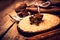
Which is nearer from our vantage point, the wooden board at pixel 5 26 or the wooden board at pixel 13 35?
the wooden board at pixel 13 35

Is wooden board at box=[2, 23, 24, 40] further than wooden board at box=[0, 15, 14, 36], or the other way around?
wooden board at box=[0, 15, 14, 36]

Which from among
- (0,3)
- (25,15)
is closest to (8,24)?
(25,15)

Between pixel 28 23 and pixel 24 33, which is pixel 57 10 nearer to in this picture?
pixel 28 23

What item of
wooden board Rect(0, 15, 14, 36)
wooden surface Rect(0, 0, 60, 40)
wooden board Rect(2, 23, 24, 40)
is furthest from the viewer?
wooden board Rect(0, 15, 14, 36)

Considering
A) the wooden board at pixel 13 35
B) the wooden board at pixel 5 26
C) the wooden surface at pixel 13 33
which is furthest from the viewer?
the wooden board at pixel 5 26

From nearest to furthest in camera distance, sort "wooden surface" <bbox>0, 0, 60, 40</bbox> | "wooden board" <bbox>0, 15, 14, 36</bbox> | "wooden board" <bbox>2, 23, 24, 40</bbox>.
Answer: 1. "wooden surface" <bbox>0, 0, 60, 40</bbox>
2. "wooden board" <bbox>2, 23, 24, 40</bbox>
3. "wooden board" <bbox>0, 15, 14, 36</bbox>

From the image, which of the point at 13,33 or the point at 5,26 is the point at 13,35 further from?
the point at 5,26

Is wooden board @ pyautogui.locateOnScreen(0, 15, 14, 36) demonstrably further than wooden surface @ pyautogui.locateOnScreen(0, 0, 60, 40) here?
Yes

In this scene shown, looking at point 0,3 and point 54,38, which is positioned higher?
point 54,38

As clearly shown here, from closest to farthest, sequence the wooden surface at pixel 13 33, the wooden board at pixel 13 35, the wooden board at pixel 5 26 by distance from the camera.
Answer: the wooden surface at pixel 13 33 → the wooden board at pixel 13 35 → the wooden board at pixel 5 26

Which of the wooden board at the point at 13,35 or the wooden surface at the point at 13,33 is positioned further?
the wooden board at the point at 13,35

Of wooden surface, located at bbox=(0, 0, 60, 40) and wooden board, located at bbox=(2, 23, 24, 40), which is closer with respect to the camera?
wooden surface, located at bbox=(0, 0, 60, 40)
